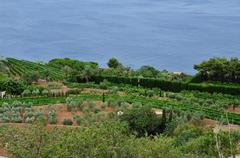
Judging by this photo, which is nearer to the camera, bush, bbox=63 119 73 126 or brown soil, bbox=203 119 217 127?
bush, bbox=63 119 73 126

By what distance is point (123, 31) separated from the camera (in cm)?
11362

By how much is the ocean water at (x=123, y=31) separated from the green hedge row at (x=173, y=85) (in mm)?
36513

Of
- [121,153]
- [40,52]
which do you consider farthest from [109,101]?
[40,52]

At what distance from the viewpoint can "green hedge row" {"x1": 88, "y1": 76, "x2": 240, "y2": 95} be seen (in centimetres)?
5022

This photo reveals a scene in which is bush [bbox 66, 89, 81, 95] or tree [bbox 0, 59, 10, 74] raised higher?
tree [bbox 0, 59, 10, 74]

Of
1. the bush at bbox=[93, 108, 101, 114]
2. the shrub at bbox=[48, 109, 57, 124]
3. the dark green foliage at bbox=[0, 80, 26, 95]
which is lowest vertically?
the shrub at bbox=[48, 109, 57, 124]

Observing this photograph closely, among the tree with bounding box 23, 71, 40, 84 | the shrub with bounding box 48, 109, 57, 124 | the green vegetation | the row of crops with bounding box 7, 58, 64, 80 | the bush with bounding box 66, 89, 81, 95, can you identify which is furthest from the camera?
the row of crops with bounding box 7, 58, 64, 80

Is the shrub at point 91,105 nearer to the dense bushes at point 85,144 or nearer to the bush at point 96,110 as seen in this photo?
the bush at point 96,110

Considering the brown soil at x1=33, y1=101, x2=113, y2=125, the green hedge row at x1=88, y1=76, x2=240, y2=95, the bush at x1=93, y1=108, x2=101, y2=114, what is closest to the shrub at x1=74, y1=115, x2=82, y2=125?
the brown soil at x1=33, y1=101, x2=113, y2=125

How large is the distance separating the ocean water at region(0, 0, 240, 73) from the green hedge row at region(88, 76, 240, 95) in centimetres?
3651

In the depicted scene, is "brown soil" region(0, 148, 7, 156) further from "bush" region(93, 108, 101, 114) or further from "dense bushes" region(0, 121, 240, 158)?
"bush" region(93, 108, 101, 114)

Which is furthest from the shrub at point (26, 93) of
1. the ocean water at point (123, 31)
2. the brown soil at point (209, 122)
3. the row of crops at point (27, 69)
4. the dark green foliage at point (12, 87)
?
the ocean water at point (123, 31)

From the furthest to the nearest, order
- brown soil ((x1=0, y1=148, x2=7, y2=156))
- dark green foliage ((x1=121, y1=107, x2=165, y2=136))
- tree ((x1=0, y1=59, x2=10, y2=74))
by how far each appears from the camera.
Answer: tree ((x1=0, y1=59, x2=10, y2=74))
dark green foliage ((x1=121, y1=107, x2=165, y2=136))
brown soil ((x1=0, y1=148, x2=7, y2=156))

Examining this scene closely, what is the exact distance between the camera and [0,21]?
12162cm
